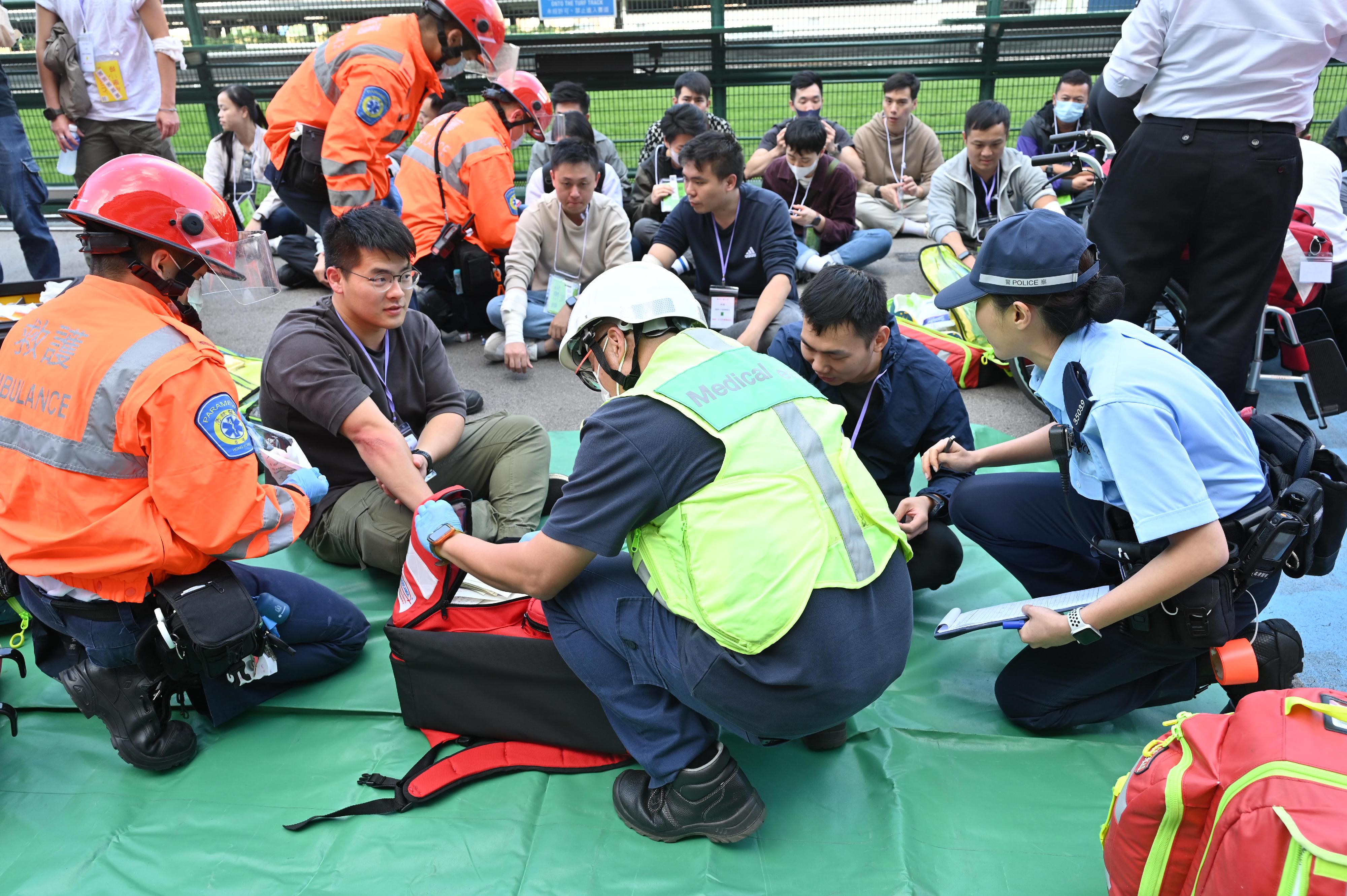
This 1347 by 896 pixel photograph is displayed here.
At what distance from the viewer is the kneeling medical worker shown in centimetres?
183

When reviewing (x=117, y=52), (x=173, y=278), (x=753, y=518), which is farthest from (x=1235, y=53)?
(x=117, y=52)

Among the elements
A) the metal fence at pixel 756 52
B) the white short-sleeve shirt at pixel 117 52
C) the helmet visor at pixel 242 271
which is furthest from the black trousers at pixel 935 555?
the metal fence at pixel 756 52

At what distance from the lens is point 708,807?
2.03 meters

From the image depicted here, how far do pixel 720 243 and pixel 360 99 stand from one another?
188cm

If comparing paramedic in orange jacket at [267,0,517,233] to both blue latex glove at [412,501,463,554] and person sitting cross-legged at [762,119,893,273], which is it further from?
blue latex glove at [412,501,463,554]

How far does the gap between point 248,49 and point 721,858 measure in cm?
874

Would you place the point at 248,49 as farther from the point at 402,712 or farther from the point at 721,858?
the point at 721,858

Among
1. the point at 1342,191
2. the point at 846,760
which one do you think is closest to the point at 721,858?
the point at 846,760

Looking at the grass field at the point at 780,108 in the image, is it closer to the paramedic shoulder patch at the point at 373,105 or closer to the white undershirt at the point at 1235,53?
the paramedic shoulder patch at the point at 373,105

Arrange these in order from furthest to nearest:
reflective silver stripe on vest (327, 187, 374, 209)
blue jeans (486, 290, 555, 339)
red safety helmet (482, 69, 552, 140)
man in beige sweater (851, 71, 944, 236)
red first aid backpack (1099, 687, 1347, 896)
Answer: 1. man in beige sweater (851, 71, 944, 236)
2. red safety helmet (482, 69, 552, 140)
3. blue jeans (486, 290, 555, 339)
4. reflective silver stripe on vest (327, 187, 374, 209)
5. red first aid backpack (1099, 687, 1347, 896)

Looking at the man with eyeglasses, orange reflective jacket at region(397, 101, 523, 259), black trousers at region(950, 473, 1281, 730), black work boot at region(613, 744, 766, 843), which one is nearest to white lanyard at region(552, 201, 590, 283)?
orange reflective jacket at region(397, 101, 523, 259)

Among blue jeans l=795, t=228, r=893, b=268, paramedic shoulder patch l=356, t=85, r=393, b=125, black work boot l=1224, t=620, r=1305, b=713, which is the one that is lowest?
black work boot l=1224, t=620, r=1305, b=713

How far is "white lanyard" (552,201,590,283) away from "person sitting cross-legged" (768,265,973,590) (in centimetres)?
215

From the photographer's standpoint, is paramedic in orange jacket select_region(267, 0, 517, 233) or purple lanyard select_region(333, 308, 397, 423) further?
paramedic in orange jacket select_region(267, 0, 517, 233)
